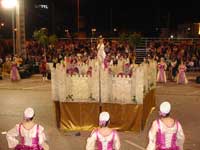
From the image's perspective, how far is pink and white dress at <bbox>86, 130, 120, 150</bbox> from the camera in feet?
21.4

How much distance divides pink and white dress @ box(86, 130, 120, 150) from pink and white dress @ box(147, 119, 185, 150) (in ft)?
1.99

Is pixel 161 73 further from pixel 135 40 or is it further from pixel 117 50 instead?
pixel 135 40

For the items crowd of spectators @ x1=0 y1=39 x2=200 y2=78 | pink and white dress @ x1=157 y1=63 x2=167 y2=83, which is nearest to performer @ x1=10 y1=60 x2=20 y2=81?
crowd of spectators @ x1=0 y1=39 x2=200 y2=78

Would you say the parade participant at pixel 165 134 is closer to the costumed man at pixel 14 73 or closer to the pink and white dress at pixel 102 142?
the pink and white dress at pixel 102 142

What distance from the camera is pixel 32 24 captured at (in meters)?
65.0

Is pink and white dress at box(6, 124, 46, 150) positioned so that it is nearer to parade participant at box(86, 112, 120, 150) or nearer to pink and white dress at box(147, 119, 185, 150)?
parade participant at box(86, 112, 120, 150)

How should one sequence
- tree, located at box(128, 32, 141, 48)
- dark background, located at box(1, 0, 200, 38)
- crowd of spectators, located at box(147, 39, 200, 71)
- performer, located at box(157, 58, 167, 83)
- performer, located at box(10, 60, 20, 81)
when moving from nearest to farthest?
performer, located at box(157, 58, 167, 83), performer, located at box(10, 60, 20, 81), crowd of spectators, located at box(147, 39, 200, 71), tree, located at box(128, 32, 141, 48), dark background, located at box(1, 0, 200, 38)

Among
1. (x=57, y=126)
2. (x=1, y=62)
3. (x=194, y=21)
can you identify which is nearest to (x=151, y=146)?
(x=57, y=126)

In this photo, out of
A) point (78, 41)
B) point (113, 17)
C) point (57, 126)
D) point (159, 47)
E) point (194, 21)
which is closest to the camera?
point (57, 126)

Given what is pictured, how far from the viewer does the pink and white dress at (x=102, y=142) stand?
21.4 feet

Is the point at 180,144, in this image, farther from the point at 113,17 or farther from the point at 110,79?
the point at 113,17

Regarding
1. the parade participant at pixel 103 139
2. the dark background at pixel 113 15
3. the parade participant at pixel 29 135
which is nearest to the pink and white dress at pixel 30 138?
the parade participant at pixel 29 135

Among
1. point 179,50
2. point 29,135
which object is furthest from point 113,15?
point 29,135

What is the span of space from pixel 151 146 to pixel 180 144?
0.47 meters
